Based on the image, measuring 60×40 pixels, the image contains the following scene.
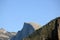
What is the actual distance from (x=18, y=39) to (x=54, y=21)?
78995mm

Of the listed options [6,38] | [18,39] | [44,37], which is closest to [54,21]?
[44,37]

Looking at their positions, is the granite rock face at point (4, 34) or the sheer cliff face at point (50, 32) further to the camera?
the granite rock face at point (4, 34)

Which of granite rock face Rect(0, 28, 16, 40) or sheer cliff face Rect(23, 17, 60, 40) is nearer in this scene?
sheer cliff face Rect(23, 17, 60, 40)

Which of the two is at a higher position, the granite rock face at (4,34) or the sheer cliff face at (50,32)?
the granite rock face at (4,34)

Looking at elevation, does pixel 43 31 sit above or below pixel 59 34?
above

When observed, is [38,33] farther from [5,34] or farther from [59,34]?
[5,34]

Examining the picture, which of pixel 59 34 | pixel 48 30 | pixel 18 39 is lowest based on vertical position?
pixel 59 34

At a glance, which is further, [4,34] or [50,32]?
[4,34]

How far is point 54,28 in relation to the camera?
15.0 metres

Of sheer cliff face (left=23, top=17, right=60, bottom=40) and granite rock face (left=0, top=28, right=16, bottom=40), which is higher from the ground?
granite rock face (left=0, top=28, right=16, bottom=40)

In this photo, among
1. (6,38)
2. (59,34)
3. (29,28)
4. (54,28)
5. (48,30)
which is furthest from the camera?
(6,38)

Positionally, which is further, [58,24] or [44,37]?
[44,37]

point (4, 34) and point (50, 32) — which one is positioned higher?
point (4, 34)

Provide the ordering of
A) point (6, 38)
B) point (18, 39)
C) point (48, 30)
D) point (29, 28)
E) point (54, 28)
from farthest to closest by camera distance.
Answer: point (6, 38), point (18, 39), point (29, 28), point (48, 30), point (54, 28)
